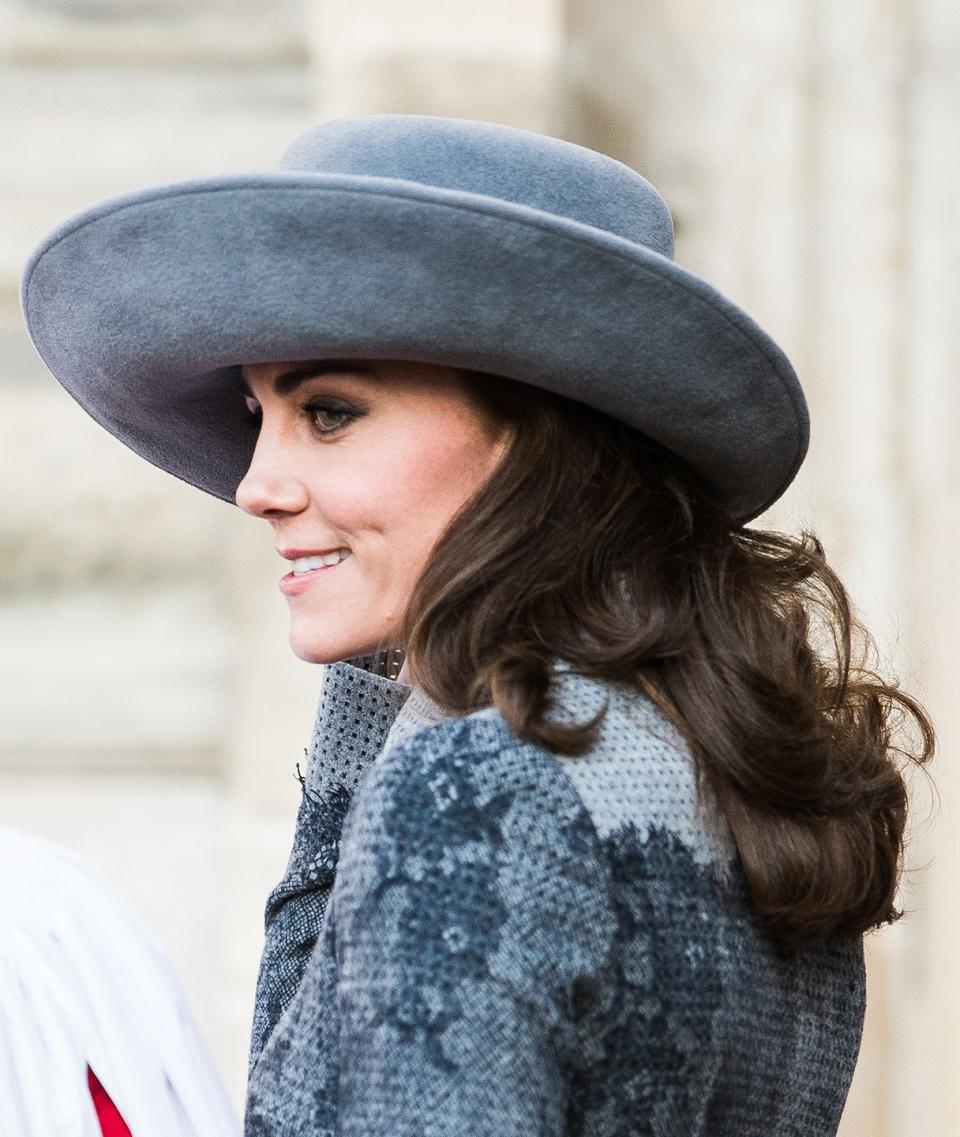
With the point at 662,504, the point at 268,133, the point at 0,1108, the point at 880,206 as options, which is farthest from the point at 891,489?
the point at 0,1108

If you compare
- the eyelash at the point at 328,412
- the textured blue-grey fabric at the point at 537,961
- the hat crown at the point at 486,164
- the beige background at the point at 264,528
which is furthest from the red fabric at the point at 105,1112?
the beige background at the point at 264,528

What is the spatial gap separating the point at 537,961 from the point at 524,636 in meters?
0.30

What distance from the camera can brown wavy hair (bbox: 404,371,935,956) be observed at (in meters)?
1.27

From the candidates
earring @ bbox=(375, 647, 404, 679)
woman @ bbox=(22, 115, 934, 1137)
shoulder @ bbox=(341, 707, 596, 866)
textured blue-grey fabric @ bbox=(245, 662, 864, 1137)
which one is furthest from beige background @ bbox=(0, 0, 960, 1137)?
shoulder @ bbox=(341, 707, 596, 866)

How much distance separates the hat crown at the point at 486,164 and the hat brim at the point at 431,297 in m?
0.10

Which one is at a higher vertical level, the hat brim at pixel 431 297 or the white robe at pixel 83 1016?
the hat brim at pixel 431 297

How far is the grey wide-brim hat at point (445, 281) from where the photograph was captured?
1304 mm

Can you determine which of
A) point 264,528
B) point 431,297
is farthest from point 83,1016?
point 264,528

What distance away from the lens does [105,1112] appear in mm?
1584

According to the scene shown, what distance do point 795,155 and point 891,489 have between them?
0.61 m

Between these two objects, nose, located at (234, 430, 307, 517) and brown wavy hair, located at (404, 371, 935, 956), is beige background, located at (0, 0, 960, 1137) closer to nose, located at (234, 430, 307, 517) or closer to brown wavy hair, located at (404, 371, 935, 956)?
brown wavy hair, located at (404, 371, 935, 956)

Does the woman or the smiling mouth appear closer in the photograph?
the woman

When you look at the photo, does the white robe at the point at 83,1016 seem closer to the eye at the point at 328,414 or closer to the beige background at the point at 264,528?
the eye at the point at 328,414

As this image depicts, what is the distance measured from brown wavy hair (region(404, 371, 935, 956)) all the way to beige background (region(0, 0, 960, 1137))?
142 centimetres
